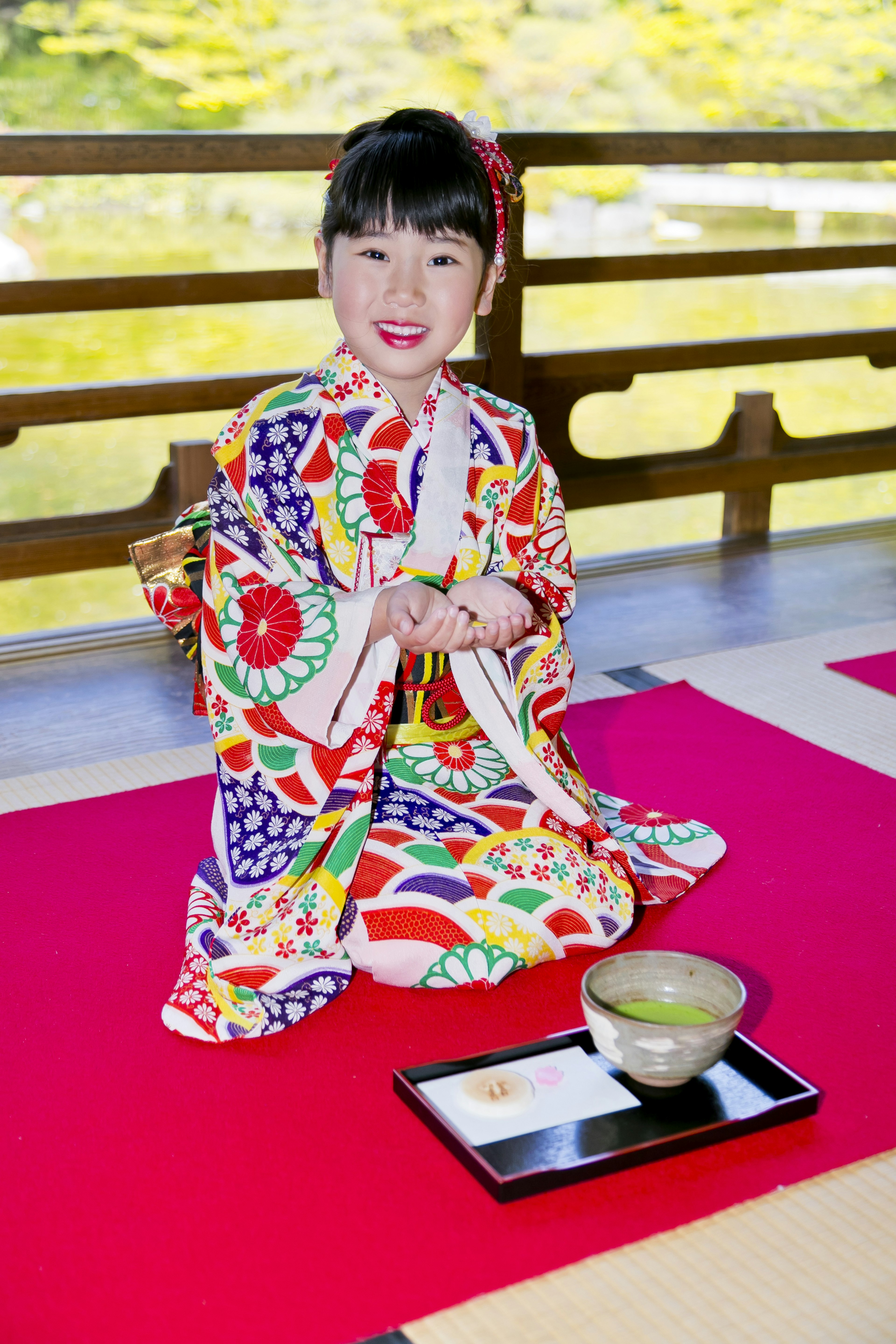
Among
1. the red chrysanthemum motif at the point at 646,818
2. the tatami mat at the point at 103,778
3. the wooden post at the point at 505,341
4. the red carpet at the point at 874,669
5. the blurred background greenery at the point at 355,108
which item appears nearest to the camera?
the red chrysanthemum motif at the point at 646,818

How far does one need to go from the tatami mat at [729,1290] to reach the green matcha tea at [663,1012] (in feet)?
0.60

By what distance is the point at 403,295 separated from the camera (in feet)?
5.54

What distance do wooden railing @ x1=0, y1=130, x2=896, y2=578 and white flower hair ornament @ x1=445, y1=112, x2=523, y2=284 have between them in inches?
35.2

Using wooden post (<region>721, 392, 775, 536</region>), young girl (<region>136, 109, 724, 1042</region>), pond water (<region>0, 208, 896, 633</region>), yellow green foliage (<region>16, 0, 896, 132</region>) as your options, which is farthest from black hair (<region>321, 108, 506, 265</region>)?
yellow green foliage (<region>16, 0, 896, 132</region>)

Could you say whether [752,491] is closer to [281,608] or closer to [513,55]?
[281,608]

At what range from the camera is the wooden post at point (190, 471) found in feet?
10.4

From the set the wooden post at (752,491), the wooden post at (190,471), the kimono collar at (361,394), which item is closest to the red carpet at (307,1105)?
the kimono collar at (361,394)

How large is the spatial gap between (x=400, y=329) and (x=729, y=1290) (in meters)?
1.17

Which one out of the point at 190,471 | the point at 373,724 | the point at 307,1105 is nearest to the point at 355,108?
the point at 190,471

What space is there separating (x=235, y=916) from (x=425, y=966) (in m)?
0.25

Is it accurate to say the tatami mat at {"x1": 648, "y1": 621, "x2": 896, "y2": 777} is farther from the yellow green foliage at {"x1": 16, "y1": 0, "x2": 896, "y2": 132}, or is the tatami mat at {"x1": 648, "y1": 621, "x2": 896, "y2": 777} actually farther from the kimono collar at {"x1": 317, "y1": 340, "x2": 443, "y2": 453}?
the yellow green foliage at {"x1": 16, "y1": 0, "x2": 896, "y2": 132}

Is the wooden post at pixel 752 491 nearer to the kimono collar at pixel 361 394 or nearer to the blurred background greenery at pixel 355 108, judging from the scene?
the kimono collar at pixel 361 394

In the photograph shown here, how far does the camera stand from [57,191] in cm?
1444

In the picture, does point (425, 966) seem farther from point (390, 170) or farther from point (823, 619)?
point (823, 619)
